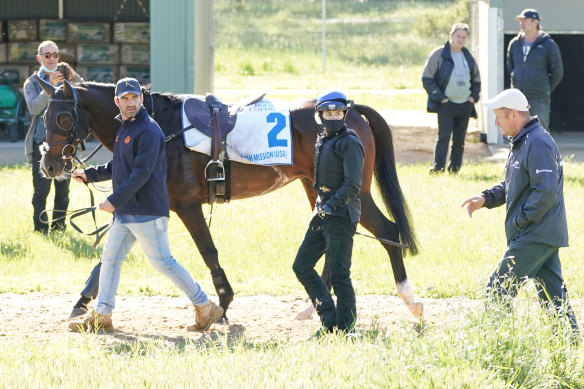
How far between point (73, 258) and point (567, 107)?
12.3m

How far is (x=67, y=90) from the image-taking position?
7145 mm

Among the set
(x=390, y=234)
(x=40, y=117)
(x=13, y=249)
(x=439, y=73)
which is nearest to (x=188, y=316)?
(x=390, y=234)

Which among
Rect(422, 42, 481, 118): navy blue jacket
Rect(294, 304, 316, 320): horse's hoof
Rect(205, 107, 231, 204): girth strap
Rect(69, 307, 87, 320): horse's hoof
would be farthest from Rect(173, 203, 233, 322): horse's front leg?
Rect(422, 42, 481, 118): navy blue jacket

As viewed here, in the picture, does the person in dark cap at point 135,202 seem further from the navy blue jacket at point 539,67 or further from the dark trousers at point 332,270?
the navy blue jacket at point 539,67

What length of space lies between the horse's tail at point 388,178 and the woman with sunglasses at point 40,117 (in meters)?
2.91

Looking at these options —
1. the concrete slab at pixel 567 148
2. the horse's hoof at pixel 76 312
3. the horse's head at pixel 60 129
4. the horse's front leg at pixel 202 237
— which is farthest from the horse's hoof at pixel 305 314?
the concrete slab at pixel 567 148

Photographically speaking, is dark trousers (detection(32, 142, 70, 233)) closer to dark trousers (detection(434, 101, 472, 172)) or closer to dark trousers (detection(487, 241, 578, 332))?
dark trousers (detection(487, 241, 578, 332))

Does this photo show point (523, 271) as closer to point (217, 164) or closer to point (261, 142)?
point (261, 142)

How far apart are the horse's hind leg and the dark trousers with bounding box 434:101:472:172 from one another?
6.93 meters

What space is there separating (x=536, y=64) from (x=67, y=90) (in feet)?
26.9

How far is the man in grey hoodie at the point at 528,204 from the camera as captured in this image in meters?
6.05

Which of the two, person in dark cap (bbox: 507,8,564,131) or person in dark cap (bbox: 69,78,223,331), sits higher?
person in dark cap (bbox: 507,8,564,131)

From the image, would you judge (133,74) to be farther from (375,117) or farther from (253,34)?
(253,34)

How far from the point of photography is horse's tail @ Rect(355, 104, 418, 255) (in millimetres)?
7633
